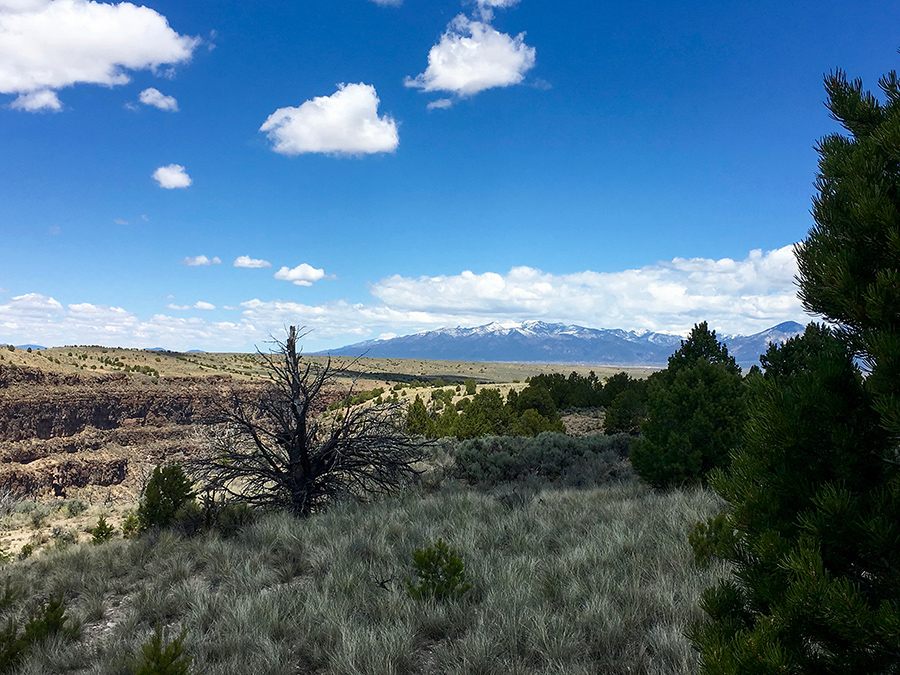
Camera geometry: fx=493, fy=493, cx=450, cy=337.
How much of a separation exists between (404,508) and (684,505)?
4710 millimetres

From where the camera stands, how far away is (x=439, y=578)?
16.7 feet

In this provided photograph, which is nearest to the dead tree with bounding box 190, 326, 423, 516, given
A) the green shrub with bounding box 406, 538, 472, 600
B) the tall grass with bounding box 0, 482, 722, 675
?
the tall grass with bounding box 0, 482, 722, 675

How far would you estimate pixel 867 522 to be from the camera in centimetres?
191

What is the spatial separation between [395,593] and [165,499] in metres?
6.14

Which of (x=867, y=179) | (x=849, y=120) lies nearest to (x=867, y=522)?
(x=867, y=179)

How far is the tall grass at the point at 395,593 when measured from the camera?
151 inches

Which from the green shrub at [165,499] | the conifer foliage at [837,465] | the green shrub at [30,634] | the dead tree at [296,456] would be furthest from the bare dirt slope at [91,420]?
the conifer foliage at [837,465]

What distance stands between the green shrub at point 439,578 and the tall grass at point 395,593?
0.13 meters

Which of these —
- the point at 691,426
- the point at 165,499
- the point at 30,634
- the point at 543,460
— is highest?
the point at 691,426

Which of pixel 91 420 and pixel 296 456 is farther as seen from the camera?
pixel 91 420

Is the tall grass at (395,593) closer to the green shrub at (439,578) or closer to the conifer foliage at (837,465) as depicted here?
the green shrub at (439,578)

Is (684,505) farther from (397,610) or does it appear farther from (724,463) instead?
(397,610)

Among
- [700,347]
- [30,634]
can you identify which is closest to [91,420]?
[30,634]

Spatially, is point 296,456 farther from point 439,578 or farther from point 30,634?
point 439,578
